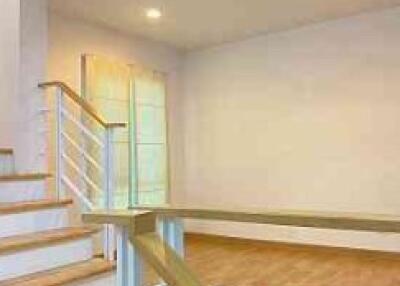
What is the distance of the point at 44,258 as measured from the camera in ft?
9.39

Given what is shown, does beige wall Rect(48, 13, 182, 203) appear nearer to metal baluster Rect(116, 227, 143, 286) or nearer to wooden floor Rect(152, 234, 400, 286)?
wooden floor Rect(152, 234, 400, 286)

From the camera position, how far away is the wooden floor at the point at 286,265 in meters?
3.88

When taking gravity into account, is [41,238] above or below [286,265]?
above

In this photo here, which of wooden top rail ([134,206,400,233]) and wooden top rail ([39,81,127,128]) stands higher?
wooden top rail ([39,81,127,128])

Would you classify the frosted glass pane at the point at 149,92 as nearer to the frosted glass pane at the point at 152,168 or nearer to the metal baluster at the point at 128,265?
the frosted glass pane at the point at 152,168

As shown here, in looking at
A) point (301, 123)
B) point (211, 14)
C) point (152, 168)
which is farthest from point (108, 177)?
point (301, 123)

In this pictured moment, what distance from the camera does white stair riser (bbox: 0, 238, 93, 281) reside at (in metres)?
2.66

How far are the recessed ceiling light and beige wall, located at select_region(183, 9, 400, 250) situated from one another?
4.48 ft

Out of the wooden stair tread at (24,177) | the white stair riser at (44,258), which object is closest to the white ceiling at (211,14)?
the wooden stair tread at (24,177)

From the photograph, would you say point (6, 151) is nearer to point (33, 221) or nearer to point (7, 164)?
point (7, 164)

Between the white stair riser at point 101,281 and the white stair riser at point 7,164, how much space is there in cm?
117

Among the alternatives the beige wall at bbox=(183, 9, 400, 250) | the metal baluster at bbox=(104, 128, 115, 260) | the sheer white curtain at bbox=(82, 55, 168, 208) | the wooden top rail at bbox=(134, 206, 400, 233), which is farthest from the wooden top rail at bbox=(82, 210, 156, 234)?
the beige wall at bbox=(183, 9, 400, 250)

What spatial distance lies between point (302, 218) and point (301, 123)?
12.9 feet

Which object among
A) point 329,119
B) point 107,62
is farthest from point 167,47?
point 329,119
